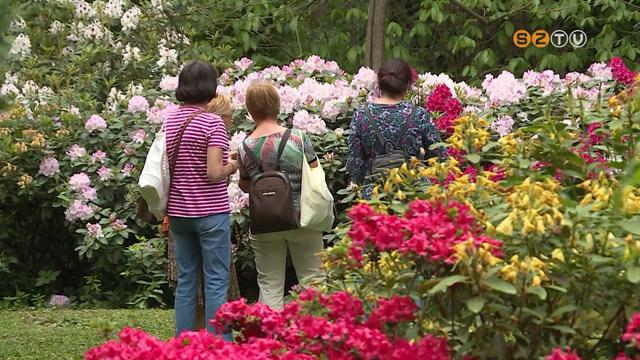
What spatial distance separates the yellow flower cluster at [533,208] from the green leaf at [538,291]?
0.52ft

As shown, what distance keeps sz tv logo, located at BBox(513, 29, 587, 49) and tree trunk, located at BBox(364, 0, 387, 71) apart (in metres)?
2.90

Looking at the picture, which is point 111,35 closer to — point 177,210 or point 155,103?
point 155,103

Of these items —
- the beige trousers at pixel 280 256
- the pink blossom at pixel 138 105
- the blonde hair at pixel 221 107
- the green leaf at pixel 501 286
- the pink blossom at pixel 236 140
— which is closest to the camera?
the green leaf at pixel 501 286

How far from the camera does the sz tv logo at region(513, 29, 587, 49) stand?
12.7 meters

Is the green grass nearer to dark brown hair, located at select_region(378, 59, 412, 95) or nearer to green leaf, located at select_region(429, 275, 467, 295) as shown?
dark brown hair, located at select_region(378, 59, 412, 95)

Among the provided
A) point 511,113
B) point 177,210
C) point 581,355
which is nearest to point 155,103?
point 511,113

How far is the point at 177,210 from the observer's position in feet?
19.2

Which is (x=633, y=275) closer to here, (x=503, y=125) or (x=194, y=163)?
(x=194, y=163)

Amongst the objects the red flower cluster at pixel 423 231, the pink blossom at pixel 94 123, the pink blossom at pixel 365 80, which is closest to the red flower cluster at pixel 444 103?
the pink blossom at pixel 365 80

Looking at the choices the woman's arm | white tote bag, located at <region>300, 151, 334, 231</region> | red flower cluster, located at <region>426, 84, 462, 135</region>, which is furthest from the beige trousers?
red flower cluster, located at <region>426, 84, 462, 135</region>

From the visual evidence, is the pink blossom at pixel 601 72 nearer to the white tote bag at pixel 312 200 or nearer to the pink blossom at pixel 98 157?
the pink blossom at pixel 98 157

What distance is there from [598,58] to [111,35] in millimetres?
5100

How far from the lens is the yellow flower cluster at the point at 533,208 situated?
10.6 feet

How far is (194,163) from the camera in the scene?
583 centimetres
